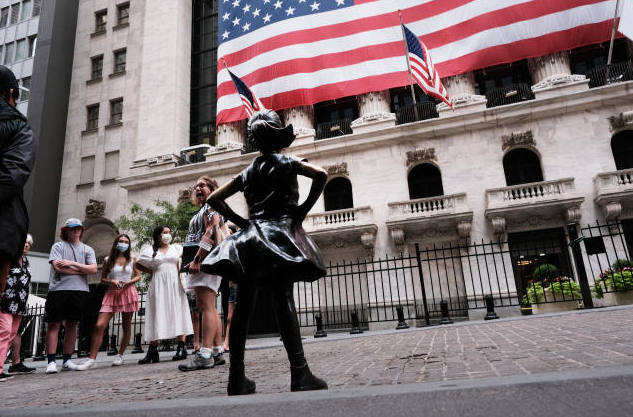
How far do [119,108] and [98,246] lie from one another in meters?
9.61

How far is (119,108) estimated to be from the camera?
2839 cm

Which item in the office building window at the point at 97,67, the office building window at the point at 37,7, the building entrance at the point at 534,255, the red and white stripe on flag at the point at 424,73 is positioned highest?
the office building window at the point at 37,7

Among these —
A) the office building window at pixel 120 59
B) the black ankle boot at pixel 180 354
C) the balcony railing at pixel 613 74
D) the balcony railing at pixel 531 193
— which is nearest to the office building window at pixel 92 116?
the office building window at pixel 120 59

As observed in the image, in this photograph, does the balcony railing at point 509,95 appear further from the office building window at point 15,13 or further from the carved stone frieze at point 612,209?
the office building window at point 15,13

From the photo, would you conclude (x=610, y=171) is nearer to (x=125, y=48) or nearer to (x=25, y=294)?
(x=25, y=294)

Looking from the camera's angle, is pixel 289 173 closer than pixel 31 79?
Yes

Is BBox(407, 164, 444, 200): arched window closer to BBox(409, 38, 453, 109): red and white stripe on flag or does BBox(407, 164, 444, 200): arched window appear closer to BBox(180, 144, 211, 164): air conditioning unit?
BBox(409, 38, 453, 109): red and white stripe on flag

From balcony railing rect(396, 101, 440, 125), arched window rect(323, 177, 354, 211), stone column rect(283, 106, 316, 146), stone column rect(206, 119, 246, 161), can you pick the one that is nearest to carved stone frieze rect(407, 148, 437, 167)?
balcony railing rect(396, 101, 440, 125)

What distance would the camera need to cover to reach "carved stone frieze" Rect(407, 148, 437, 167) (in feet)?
67.6

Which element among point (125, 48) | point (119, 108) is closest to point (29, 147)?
point (119, 108)

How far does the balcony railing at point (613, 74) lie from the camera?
65.4 feet

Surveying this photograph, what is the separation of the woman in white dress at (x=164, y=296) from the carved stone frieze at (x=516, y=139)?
1771cm

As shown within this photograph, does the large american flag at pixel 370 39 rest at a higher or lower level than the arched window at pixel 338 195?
higher

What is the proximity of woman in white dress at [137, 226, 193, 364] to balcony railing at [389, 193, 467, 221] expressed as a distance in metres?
14.0
